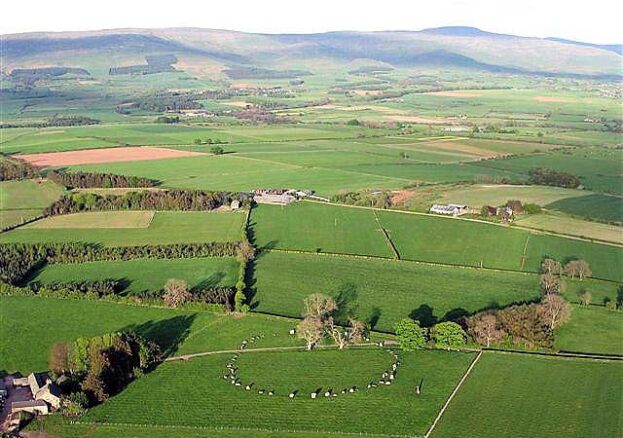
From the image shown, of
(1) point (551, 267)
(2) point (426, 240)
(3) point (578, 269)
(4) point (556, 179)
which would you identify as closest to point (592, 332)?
(3) point (578, 269)

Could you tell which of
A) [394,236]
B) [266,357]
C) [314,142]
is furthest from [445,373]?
[314,142]

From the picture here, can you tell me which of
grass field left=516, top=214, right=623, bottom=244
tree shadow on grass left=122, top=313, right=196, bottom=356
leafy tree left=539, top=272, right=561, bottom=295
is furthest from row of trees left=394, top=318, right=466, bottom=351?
grass field left=516, top=214, right=623, bottom=244

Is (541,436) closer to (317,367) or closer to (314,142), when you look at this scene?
(317,367)

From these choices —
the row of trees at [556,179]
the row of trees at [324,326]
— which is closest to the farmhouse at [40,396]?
the row of trees at [324,326]

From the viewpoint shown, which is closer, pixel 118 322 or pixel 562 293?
pixel 118 322

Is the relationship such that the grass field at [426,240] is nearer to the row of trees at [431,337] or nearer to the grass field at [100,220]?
the grass field at [100,220]

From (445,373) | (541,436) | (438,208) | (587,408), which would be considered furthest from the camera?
(438,208)
